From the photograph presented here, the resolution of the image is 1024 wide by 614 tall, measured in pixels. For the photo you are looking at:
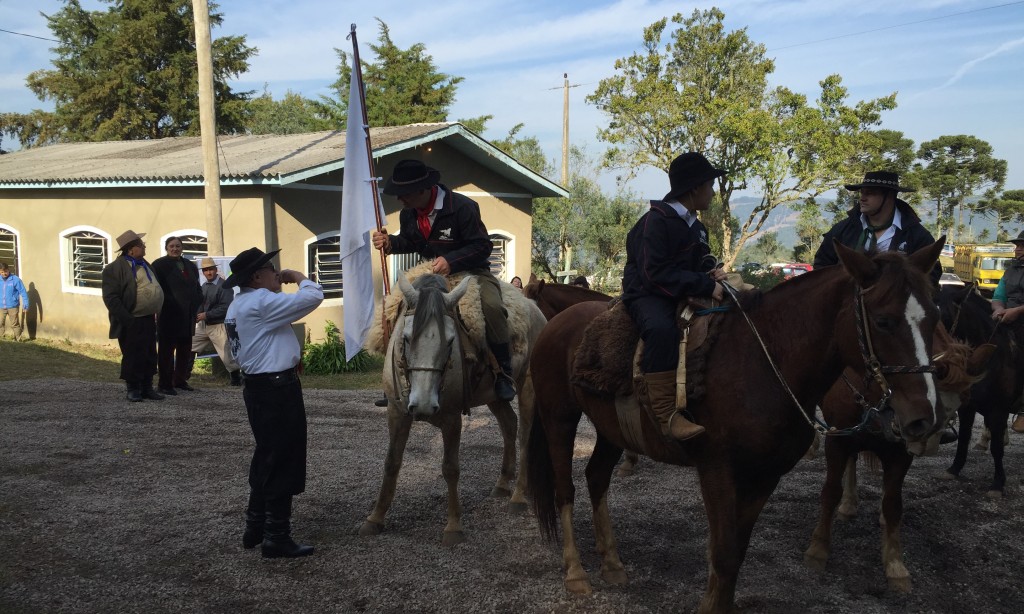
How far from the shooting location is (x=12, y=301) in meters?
17.3

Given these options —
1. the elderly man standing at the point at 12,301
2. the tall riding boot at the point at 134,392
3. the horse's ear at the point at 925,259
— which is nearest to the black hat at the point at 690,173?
the horse's ear at the point at 925,259

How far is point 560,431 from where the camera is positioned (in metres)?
5.17

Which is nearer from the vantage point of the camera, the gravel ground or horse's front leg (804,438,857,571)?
the gravel ground

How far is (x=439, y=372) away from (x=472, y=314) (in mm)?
799

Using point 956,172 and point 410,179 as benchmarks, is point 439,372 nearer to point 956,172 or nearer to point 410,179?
point 410,179

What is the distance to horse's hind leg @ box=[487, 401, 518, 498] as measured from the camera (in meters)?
6.66

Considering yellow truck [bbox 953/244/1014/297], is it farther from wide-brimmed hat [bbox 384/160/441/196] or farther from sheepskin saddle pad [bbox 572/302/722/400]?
sheepskin saddle pad [bbox 572/302/722/400]

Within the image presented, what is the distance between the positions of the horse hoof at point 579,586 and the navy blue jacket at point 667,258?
5.78ft

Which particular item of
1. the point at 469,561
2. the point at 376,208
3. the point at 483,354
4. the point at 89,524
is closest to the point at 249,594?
the point at 469,561

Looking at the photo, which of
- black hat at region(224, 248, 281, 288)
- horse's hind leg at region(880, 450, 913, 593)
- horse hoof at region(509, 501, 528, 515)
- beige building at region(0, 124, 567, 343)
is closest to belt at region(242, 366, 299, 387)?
black hat at region(224, 248, 281, 288)

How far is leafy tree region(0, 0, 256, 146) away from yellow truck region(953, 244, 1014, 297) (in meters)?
32.9

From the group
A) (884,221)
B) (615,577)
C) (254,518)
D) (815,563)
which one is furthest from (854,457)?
(254,518)

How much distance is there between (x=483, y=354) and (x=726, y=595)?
8.71ft

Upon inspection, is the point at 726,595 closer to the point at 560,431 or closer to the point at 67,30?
the point at 560,431
